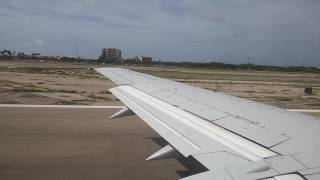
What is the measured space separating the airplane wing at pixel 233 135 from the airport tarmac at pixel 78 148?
142cm

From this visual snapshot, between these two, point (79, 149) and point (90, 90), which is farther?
point (90, 90)

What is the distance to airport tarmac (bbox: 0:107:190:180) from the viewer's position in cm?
653

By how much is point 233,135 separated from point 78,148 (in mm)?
5111

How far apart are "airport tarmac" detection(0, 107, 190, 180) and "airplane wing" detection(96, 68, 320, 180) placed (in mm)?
1423

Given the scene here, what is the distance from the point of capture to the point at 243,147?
337cm

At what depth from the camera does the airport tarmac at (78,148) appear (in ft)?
21.4

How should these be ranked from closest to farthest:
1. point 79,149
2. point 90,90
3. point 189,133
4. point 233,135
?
point 233,135 < point 189,133 < point 79,149 < point 90,90

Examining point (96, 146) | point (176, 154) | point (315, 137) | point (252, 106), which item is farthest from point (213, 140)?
point (96, 146)

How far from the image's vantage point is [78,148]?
26.8 ft

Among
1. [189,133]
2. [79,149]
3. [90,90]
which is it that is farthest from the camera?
[90,90]

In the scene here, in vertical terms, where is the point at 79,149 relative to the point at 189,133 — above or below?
below

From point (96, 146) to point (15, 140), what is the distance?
1.86 meters

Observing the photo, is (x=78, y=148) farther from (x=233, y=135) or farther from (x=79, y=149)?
(x=233, y=135)

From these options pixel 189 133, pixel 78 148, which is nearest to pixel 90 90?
pixel 78 148
